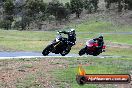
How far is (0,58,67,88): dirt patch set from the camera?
1775 centimetres

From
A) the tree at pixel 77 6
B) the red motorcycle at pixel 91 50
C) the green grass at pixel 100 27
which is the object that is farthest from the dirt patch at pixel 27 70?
the tree at pixel 77 6

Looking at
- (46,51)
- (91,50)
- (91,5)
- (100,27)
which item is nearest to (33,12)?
(91,5)

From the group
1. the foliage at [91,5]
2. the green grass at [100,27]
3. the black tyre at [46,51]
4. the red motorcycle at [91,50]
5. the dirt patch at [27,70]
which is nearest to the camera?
the dirt patch at [27,70]

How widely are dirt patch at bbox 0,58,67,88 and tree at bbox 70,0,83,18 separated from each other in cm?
6749

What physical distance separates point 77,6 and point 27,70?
7303cm

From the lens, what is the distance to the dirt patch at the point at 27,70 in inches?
699

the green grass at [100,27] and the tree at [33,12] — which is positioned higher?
the tree at [33,12]

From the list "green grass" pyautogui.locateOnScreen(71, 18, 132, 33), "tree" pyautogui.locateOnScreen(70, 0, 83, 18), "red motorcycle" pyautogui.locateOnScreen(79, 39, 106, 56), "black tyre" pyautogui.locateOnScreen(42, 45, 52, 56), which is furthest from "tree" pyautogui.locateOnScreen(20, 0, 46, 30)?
"black tyre" pyautogui.locateOnScreen(42, 45, 52, 56)

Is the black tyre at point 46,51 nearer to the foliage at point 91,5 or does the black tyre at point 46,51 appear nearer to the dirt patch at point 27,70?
the dirt patch at point 27,70

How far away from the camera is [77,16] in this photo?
9125 cm

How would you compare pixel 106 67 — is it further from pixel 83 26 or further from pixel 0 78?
pixel 83 26

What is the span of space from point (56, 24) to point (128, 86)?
227ft

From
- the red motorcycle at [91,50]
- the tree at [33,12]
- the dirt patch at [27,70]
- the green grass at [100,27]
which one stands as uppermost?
the dirt patch at [27,70]

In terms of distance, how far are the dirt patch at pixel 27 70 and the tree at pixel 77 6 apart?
67.5 meters
